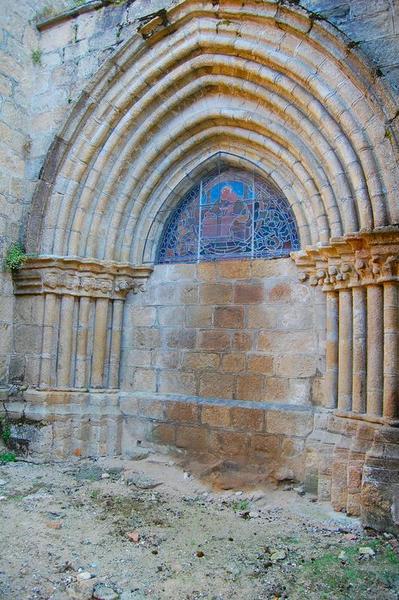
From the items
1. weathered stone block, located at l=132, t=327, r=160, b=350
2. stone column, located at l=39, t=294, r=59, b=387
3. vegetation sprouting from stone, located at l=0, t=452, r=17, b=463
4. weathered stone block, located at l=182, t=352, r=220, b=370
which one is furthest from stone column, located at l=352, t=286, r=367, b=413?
vegetation sprouting from stone, located at l=0, t=452, r=17, b=463

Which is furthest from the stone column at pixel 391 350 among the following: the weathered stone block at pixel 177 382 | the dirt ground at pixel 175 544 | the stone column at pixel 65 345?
the stone column at pixel 65 345

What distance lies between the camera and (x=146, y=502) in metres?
4.04

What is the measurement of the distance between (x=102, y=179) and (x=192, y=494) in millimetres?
3362

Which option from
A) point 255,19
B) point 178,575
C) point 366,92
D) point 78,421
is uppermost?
point 255,19

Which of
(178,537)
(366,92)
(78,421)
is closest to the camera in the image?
(178,537)

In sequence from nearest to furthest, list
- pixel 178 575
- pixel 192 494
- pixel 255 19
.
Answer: pixel 178 575
pixel 192 494
pixel 255 19

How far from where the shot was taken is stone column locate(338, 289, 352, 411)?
4.03 m

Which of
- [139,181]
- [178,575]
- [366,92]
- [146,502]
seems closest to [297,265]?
[366,92]

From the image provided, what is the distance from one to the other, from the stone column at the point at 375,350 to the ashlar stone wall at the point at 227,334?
65 centimetres

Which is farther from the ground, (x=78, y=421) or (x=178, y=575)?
(x=78, y=421)

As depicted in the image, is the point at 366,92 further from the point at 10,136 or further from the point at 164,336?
the point at 10,136

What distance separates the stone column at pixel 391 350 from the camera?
362 cm

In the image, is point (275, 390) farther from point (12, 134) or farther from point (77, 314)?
point (12, 134)

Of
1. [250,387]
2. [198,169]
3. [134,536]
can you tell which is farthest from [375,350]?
[198,169]
